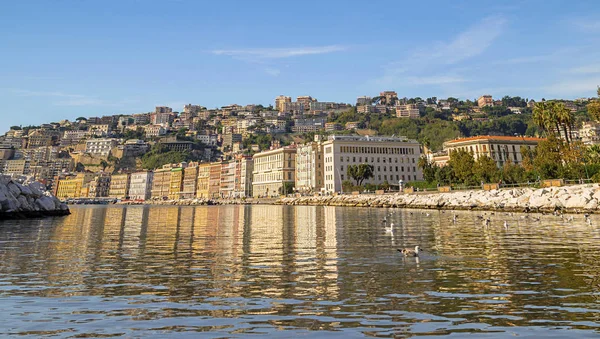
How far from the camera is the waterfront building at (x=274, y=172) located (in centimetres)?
14462

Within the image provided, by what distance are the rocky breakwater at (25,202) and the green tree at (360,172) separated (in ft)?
224

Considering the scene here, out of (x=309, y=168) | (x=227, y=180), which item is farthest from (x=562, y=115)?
(x=227, y=180)

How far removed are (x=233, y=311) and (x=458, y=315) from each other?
4.22 m

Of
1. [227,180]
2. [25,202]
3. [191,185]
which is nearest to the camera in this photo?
→ [25,202]

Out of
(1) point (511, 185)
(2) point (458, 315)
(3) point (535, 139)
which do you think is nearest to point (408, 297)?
(2) point (458, 315)

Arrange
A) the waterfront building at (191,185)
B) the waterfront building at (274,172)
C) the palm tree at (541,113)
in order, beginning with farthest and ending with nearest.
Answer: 1. the waterfront building at (191,185)
2. the waterfront building at (274,172)
3. the palm tree at (541,113)

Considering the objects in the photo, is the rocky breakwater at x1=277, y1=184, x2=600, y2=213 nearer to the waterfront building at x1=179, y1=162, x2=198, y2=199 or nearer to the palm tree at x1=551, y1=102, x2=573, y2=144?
the palm tree at x1=551, y1=102, x2=573, y2=144

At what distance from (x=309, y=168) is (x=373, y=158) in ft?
62.1

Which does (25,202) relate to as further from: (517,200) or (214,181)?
(214,181)

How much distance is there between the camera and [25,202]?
166ft

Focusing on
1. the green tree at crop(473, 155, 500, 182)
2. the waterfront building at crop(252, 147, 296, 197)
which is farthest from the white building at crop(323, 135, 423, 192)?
the green tree at crop(473, 155, 500, 182)

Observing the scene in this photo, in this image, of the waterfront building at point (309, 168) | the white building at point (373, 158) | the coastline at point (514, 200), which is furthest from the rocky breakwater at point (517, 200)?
the waterfront building at point (309, 168)

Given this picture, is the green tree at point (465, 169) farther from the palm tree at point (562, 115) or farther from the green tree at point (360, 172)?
the green tree at point (360, 172)

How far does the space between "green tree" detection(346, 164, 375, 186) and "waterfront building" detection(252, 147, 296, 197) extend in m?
31.0
